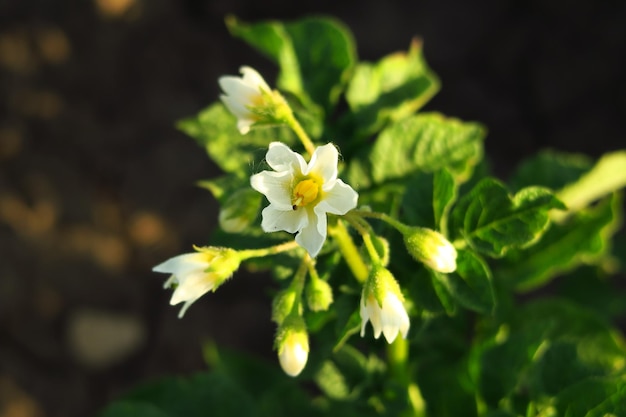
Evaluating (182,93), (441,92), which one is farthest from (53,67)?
(441,92)

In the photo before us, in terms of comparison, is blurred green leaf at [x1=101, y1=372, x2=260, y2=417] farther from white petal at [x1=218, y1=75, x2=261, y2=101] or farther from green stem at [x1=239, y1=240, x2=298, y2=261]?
white petal at [x1=218, y1=75, x2=261, y2=101]

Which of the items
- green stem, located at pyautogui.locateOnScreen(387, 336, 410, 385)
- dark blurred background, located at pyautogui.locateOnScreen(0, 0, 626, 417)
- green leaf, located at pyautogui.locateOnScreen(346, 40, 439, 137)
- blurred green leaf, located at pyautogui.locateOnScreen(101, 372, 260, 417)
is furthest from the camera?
dark blurred background, located at pyautogui.locateOnScreen(0, 0, 626, 417)

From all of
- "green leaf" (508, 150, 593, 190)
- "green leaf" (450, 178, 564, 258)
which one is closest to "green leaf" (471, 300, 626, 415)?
"green leaf" (450, 178, 564, 258)

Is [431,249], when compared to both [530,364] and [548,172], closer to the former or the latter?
[530,364]

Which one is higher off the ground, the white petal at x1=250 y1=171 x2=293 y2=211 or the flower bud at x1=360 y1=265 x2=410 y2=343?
the white petal at x1=250 y1=171 x2=293 y2=211

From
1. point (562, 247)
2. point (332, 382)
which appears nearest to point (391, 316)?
point (332, 382)
